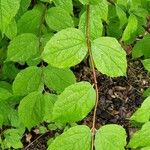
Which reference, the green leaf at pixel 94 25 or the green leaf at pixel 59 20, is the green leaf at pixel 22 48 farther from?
the green leaf at pixel 94 25

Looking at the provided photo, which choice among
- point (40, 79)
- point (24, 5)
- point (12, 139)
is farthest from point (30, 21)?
point (12, 139)

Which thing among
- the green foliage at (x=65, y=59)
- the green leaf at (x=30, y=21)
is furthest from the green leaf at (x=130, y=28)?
the green leaf at (x=30, y=21)

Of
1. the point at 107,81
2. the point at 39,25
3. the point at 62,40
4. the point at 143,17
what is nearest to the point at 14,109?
the point at 39,25

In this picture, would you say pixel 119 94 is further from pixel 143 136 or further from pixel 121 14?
pixel 143 136

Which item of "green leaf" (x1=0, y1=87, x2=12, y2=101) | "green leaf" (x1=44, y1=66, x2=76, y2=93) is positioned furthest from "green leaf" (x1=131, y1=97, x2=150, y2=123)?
"green leaf" (x1=0, y1=87, x2=12, y2=101)

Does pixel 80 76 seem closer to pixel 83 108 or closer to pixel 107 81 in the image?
pixel 107 81

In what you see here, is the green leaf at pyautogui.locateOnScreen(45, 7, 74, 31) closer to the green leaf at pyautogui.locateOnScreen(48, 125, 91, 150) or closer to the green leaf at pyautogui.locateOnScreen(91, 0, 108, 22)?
the green leaf at pyautogui.locateOnScreen(91, 0, 108, 22)
